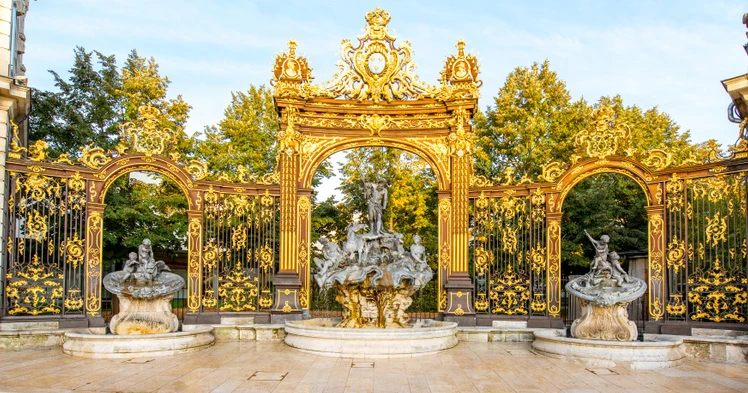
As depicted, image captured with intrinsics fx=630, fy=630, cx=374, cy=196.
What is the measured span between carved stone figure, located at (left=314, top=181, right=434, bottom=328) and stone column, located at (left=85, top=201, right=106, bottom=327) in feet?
15.3

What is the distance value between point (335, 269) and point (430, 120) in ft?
15.8

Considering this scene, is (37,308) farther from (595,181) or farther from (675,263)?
(595,181)

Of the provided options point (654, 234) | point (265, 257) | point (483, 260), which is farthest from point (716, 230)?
point (265, 257)

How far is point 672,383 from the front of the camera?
8.79 m

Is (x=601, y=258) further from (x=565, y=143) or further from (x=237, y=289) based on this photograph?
(x=565, y=143)

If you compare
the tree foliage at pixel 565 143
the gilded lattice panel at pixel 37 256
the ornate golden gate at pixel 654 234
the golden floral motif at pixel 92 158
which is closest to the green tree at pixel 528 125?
the tree foliage at pixel 565 143

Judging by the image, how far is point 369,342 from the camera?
10953mm

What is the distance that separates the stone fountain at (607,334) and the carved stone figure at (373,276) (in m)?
2.67

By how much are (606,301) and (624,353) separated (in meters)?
1.02

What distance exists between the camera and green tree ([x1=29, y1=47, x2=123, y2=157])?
1911 centimetres

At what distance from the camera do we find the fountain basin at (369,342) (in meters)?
10.9

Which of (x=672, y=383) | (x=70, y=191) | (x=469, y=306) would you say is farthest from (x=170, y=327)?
(x=672, y=383)

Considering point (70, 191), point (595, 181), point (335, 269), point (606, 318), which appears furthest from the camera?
point (595, 181)

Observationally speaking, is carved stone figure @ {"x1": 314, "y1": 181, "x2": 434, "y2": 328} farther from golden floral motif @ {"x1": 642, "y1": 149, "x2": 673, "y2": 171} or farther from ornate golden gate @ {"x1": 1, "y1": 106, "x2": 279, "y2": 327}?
golden floral motif @ {"x1": 642, "y1": 149, "x2": 673, "y2": 171}
